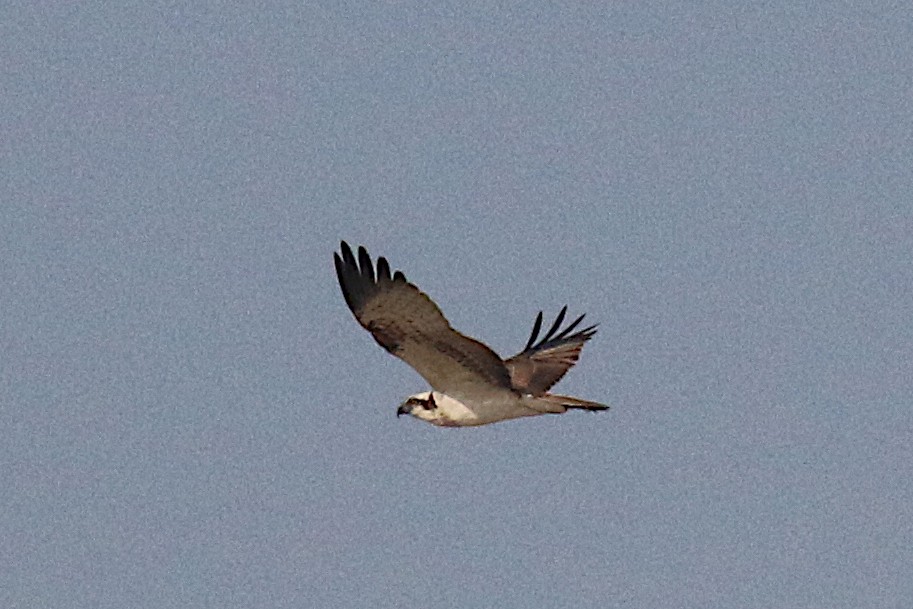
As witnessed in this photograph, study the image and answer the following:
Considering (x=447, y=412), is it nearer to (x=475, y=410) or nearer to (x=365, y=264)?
(x=475, y=410)

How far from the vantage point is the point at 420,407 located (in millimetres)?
22016

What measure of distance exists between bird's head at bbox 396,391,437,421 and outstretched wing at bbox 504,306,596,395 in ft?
4.46

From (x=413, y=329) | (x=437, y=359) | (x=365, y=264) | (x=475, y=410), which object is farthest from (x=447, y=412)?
(x=365, y=264)

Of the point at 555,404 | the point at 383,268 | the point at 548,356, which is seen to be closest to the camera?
the point at 383,268

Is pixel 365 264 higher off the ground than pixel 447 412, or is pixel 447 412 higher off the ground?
pixel 365 264

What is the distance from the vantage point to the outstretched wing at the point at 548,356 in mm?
23562

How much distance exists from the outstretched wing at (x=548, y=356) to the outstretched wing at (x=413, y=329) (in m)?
1.85

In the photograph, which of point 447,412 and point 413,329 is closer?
point 413,329

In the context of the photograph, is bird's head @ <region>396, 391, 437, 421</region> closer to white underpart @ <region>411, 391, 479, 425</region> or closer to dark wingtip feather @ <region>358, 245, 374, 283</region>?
white underpart @ <region>411, 391, 479, 425</region>

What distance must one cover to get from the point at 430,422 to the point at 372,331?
204cm

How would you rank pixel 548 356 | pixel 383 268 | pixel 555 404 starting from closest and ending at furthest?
pixel 383 268 < pixel 555 404 < pixel 548 356

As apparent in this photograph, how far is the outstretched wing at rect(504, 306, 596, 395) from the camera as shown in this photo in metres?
23.6

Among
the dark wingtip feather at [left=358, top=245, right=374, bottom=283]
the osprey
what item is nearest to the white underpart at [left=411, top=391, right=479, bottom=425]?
the osprey

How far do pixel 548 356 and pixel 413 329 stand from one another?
4.65 m
